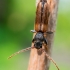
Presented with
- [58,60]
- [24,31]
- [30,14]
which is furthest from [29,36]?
[58,60]

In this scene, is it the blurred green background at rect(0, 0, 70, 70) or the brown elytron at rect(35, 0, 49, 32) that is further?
the blurred green background at rect(0, 0, 70, 70)

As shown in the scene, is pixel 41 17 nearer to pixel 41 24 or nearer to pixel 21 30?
pixel 41 24

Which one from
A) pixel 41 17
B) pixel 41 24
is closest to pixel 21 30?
pixel 41 24

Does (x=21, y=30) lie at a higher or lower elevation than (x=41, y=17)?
lower

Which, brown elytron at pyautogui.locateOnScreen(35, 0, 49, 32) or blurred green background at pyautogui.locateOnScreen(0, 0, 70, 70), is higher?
brown elytron at pyautogui.locateOnScreen(35, 0, 49, 32)

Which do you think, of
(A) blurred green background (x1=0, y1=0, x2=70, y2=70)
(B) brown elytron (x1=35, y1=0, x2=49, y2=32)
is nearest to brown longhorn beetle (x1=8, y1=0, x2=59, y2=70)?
(B) brown elytron (x1=35, y1=0, x2=49, y2=32)

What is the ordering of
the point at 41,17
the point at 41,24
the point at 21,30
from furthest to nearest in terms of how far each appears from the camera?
the point at 21,30 → the point at 41,24 → the point at 41,17

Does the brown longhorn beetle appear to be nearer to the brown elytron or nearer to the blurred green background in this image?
the brown elytron

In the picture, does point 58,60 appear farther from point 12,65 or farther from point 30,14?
point 30,14

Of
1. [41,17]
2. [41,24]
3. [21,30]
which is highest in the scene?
[41,17]

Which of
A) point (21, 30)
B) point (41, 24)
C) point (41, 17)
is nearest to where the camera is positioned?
point (41, 17)
